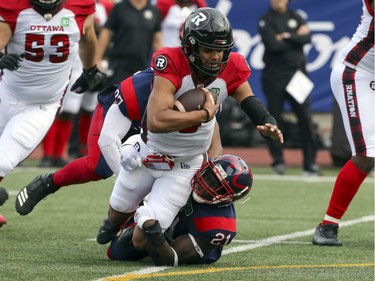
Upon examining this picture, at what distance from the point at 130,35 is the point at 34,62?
5.36 m

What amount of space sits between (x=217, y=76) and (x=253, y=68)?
819cm

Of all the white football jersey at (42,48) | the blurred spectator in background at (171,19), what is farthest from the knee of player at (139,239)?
the blurred spectator in background at (171,19)

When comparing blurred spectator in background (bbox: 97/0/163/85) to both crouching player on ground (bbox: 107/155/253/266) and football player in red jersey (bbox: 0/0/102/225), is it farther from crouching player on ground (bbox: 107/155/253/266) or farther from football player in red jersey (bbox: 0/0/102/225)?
crouching player on ground (bbox: 107/155/253/266)

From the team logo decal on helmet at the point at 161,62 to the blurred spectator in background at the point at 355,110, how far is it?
5.27 ft

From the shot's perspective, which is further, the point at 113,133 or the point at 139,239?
the point at 113,133

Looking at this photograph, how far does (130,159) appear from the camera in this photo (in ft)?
19.5

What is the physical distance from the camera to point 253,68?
14.0 m

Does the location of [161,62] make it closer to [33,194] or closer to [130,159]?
[130,159]

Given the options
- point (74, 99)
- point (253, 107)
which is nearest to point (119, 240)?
point (253, 107)

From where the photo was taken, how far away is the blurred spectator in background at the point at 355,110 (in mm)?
6820

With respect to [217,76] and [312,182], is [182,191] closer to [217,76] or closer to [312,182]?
[217,76]

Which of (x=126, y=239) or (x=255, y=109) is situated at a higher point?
(x=255, y=109)

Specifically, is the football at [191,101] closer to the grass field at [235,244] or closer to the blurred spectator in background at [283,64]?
the grass field at [235,244]

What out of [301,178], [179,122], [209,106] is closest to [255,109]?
[209,106]
